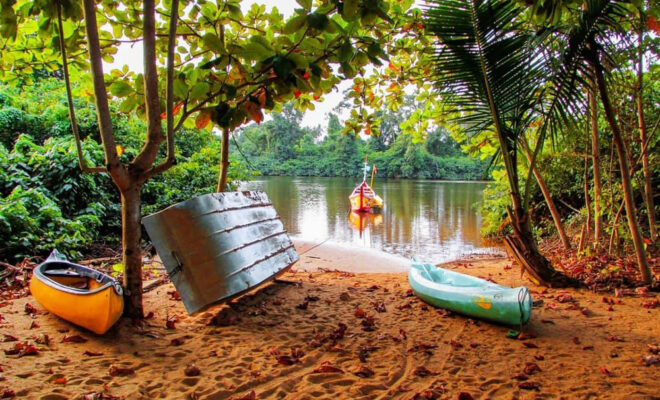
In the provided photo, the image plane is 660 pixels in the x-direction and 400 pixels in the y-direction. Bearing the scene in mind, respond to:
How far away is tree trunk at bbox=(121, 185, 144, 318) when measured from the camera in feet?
11.6

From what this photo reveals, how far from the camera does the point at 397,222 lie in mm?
16406

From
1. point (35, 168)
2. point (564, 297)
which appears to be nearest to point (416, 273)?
point (564, 297)

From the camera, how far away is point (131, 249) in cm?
362

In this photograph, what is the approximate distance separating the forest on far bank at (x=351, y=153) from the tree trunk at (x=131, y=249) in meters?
54.8

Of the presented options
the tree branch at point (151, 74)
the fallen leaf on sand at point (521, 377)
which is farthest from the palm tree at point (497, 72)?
the tree branch at point (151, 74)

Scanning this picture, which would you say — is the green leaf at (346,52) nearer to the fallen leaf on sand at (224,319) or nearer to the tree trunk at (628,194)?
the fallen leaf on sand at (224,319)

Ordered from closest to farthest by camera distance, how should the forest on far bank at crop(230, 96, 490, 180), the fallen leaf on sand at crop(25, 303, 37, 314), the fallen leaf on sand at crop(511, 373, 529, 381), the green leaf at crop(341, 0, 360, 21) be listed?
the green leaf at crop(341, 0, 360, 21)
the fallen leaf on sand at crop(511, 373, 529, 381)
the fallen leaf on sand at crop(25, 303, 37, 314)
the forest on far bank at crop(230, 96, 490, 180)

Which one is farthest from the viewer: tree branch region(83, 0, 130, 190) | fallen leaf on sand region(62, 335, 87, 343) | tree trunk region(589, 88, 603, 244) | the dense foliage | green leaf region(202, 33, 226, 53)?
the dense foliage

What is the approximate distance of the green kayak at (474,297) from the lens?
11.5 ft

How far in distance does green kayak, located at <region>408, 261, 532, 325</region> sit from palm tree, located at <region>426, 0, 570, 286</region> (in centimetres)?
103

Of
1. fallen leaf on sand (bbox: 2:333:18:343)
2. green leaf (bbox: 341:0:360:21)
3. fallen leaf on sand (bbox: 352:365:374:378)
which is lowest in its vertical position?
fallen leaf on sand (bbox: 352:365:374:378)

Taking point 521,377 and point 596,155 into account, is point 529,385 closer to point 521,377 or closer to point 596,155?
point 521,377

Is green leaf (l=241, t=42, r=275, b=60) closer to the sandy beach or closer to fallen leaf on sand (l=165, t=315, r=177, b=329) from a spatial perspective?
the sandy beach

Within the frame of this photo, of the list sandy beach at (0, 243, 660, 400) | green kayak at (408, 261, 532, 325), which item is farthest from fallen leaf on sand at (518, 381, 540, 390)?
green kayak at (408, 261, 532, 325)
